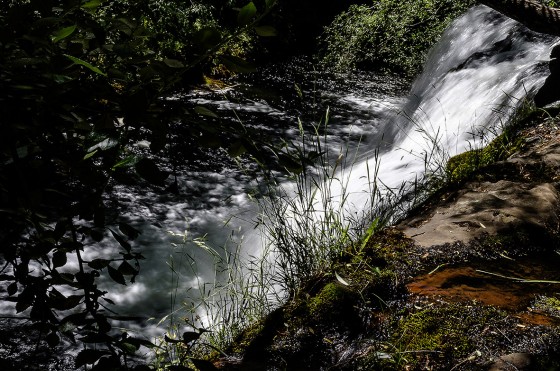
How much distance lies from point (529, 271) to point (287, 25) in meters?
10.7

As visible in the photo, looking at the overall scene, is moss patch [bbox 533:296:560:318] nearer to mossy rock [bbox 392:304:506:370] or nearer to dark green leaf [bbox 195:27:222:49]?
mossy rock [bbox 392:304:506:370]

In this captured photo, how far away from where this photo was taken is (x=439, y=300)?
204 centimetres

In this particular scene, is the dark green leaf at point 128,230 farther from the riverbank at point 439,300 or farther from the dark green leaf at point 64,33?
the riverbank at point 439,300

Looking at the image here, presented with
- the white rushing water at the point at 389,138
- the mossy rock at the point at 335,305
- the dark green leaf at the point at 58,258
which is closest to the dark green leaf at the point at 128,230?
the dark green leaf at the point at 58,258

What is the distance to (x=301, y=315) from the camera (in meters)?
2.21

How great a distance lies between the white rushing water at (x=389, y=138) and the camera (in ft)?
14.2

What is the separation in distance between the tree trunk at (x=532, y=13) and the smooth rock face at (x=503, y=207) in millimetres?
1005

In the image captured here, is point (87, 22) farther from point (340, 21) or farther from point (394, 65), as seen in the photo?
point (340, 21)

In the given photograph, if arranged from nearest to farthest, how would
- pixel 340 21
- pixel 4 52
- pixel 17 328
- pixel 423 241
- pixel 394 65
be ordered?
pixel 4 52 < pixel 423 241 < pixel 17 328 < pixel 394 65 < pixel 340 21

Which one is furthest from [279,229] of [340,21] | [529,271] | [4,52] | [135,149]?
[340,21]

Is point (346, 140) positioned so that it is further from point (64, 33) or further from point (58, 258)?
point (64, 33)

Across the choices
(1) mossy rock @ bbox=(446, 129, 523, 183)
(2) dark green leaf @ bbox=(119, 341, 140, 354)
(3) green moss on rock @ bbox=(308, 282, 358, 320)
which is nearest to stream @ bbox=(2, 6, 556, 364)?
(1) mossy rock @ bbox=(446, 129, 523, 183)

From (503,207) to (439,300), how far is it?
0.90 metres

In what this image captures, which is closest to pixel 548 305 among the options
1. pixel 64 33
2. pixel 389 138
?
pixel 64 33
